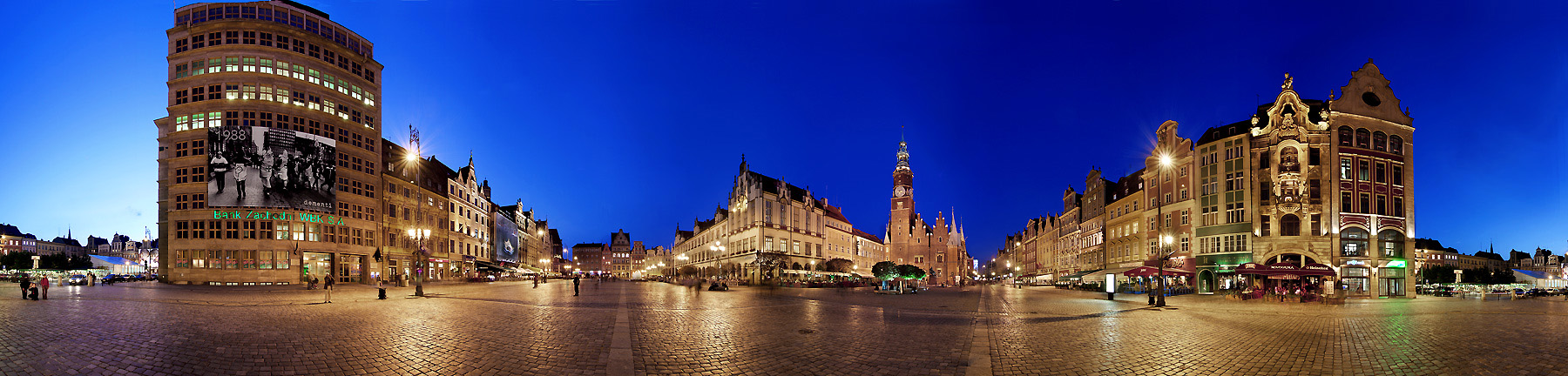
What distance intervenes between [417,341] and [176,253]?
60561mm

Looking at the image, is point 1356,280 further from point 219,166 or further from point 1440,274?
point 219,166

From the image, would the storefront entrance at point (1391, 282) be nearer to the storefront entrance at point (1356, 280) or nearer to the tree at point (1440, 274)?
the storefront entrance at point (1356, 280)

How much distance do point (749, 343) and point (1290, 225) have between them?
2056 inches

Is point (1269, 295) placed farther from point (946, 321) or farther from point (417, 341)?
point (417, 341)

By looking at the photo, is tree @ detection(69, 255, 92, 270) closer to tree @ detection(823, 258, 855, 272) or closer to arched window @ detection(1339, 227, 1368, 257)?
tree @ detection(823, 258, 855, 272)

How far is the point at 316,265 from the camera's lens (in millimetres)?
62156

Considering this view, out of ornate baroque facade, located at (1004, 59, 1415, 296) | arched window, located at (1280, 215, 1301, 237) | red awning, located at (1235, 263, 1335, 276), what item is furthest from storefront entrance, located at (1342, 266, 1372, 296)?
red awning, located at (1235, 263, 1335, 276)

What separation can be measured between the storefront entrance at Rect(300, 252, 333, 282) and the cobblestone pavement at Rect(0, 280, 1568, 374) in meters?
40.4

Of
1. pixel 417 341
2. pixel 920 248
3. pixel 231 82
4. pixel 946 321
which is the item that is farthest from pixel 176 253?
pixel 920 248

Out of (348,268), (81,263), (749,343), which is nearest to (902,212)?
(348,268)

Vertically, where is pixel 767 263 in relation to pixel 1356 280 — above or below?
below

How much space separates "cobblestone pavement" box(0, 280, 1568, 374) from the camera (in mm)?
10953

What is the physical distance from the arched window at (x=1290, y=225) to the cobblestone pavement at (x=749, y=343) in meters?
30.2

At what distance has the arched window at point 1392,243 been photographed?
5047 cm
